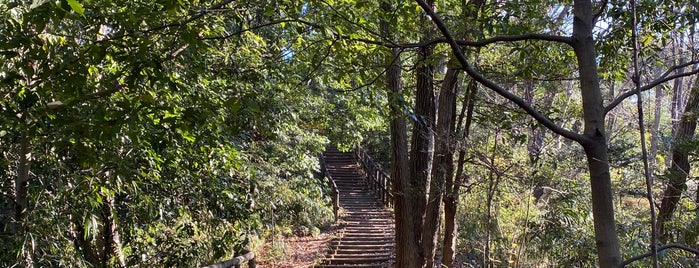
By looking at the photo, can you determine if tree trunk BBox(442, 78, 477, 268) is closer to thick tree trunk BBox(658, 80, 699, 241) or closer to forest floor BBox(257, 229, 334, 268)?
thick tree trunk BBox(658, 80, 699, 241)

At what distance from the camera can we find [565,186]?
23.0 ft

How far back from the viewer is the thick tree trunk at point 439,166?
6.24 metres

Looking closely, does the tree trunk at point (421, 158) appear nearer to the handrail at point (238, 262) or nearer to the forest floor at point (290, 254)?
the handrail at point (238, 262)

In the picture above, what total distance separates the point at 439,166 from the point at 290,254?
6619 mm

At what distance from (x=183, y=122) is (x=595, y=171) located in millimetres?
1819

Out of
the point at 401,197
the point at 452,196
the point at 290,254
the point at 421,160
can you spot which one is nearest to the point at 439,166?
the point at 421,160

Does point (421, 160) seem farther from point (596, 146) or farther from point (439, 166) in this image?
point (596, 146)

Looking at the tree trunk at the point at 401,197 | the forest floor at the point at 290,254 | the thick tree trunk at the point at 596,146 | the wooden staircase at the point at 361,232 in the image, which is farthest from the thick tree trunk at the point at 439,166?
the forest floor at the point at 290,254

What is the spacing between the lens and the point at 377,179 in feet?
59.5

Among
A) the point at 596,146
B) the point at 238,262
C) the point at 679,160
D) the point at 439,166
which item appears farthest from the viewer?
the point at 679,160

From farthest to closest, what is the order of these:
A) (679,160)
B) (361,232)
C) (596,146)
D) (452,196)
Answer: (361,232) < (679,160) < (452,196) < (596,146)

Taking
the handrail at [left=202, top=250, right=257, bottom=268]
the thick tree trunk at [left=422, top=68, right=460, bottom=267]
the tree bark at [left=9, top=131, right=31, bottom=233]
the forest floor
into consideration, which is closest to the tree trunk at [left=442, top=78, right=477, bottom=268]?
the thick tree trunk at [left=422, top=68, right=460, bottom=267]

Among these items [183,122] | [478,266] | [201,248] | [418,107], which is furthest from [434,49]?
[478,266]

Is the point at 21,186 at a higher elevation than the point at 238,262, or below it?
higher
